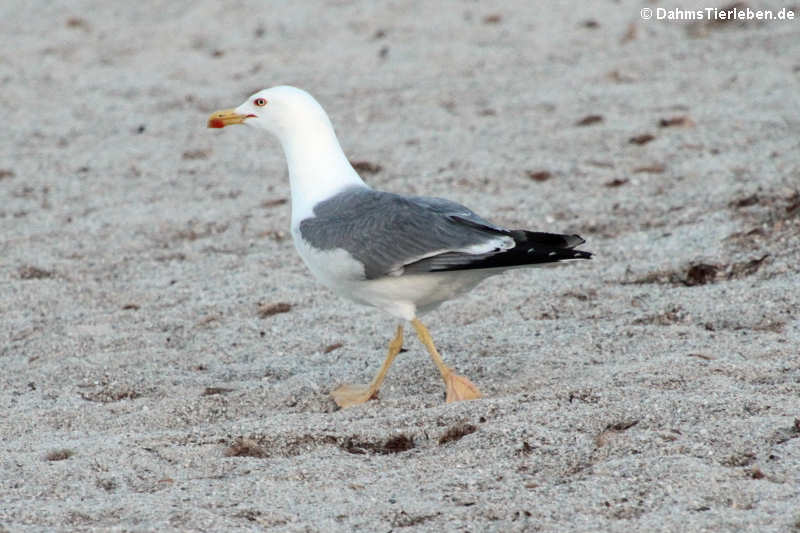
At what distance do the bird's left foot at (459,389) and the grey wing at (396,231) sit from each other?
1.36 feet

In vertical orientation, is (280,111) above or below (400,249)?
above

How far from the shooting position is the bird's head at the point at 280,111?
15.9 feet

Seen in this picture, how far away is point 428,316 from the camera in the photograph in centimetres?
538

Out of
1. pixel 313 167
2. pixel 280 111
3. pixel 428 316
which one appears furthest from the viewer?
pixel 428 316

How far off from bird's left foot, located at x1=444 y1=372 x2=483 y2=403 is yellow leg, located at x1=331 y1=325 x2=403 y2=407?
296 millimetres

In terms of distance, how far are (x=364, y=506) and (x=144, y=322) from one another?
2.39 metres

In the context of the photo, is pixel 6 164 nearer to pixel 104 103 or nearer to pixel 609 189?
pixel 104 103

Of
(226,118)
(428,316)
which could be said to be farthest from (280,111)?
(428,316)

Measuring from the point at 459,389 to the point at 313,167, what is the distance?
3.78 ft

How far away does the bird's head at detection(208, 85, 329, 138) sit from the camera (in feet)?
15.9

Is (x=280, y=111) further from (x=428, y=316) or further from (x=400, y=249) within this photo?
(x=428, y=316)

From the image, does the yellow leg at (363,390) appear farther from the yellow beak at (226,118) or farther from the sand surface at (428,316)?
the yellow beak at (226,118)

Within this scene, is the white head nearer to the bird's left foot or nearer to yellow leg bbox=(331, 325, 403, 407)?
yellow leg bbox=(331, 325, 403, 407)

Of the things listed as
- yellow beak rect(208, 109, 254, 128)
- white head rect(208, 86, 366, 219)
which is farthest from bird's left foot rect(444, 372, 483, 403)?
→ yellow beak rect(208, 109, 254, 128)
